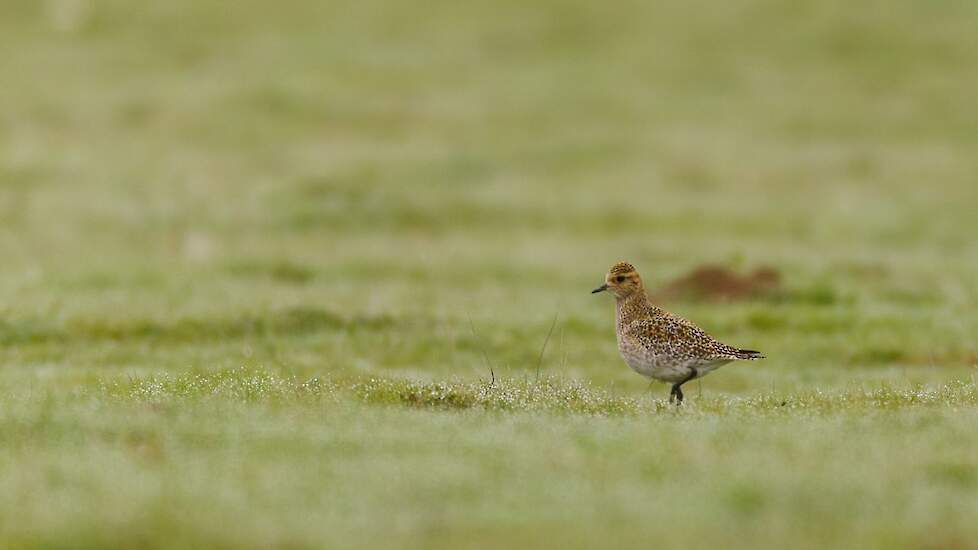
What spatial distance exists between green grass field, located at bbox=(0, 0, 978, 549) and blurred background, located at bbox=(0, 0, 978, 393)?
0.13 meters

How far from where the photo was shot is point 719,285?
2569 centimetres

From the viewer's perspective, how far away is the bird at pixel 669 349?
13.8 metres

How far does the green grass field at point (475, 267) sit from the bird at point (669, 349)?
36cm

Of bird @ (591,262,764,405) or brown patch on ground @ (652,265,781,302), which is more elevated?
brown patch on ground @ (652,265,781,302)

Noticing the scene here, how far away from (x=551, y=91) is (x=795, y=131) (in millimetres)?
8269

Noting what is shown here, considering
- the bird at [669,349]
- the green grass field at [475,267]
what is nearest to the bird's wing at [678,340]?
Answer: the bird at [669,349]

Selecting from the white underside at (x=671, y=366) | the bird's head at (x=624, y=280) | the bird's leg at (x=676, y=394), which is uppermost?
the bird's head at (x=624, y=280)

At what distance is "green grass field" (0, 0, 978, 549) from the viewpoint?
9.46 metres

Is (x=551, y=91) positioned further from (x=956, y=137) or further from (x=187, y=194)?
(x=187, y=194)

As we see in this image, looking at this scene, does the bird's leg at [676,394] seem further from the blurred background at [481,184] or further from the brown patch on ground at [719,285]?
the brown patch on ground at [719,285]

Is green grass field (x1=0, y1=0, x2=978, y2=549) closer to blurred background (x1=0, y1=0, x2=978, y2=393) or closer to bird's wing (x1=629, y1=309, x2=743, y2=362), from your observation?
blurred background (x1=0, y1=0, x2=978, y2=393)

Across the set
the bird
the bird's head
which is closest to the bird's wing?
the bird

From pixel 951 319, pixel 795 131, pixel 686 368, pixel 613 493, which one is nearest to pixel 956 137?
pixel 795 131

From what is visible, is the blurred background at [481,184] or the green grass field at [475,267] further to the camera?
the blurred background at [481,184]
